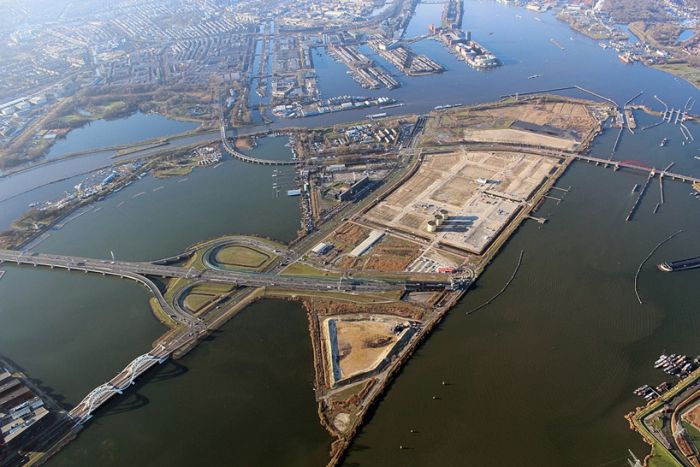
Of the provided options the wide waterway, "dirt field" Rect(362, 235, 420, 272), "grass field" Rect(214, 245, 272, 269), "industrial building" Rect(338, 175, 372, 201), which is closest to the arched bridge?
the wide waterway

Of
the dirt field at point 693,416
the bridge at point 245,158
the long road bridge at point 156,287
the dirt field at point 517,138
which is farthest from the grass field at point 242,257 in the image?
the dirt field at point 517,138

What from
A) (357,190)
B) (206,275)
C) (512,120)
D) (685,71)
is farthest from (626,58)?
(206,275)

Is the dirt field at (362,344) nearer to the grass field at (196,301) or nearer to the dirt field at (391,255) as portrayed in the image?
the dirt field at (391,255)

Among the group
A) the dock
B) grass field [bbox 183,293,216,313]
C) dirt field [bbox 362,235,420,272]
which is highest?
the dock

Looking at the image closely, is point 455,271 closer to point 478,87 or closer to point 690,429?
point 690,429

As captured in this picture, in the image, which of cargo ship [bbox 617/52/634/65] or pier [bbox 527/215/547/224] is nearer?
pier [bbox 527/215/547/224]

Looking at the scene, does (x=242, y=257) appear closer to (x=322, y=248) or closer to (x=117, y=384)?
(x=322, y=248)

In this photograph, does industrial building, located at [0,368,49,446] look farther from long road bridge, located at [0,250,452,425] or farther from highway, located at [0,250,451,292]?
highway, located at [0,250,451,292]

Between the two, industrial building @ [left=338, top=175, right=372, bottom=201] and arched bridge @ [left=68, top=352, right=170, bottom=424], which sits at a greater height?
industrial building @ [left=338, top=175, right=372, bottom=201]
